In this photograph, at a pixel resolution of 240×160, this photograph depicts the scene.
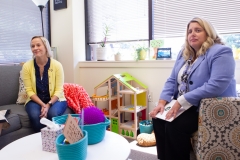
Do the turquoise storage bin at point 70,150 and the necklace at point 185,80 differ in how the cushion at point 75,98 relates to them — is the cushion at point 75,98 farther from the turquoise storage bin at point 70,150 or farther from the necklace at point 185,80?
the turquoise storage bin at point 70,150

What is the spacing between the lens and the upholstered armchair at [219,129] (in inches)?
47.2

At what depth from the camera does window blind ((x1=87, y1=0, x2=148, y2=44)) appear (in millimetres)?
2715

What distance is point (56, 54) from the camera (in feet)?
10.2

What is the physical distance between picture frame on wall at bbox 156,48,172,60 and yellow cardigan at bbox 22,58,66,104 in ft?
3.72

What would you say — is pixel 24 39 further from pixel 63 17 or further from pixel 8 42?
pixel 63 17

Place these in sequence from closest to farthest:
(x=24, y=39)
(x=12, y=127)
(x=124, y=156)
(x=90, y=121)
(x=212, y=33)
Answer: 1. (x=124, y=156)
2. (x=90, y=121)
3. (x=212, y=33)
4. (x=12, y=127)
5. (x=24, y=39)

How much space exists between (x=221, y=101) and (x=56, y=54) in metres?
2.49

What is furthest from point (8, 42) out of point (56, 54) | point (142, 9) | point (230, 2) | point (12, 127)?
point (230, 2)

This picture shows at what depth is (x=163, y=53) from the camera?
2.44 m

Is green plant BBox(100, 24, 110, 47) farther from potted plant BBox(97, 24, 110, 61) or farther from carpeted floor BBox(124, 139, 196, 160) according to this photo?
carpeted floor BBox(124, 139, 196, 160)

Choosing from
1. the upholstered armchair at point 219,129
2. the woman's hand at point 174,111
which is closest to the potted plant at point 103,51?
the woman's hand at point 174,111

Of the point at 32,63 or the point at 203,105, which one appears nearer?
the point at 203,105

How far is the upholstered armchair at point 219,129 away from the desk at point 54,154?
48 cm

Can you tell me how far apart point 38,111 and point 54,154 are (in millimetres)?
942
